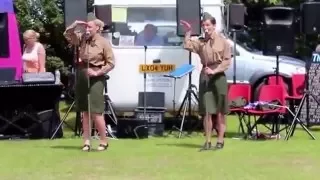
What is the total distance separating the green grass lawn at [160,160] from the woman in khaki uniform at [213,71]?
1.52 ft

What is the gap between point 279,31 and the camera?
14125 millimetres

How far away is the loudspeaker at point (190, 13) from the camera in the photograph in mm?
14062

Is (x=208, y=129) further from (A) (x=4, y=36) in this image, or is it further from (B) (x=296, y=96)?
(A) (x=4, y=36)

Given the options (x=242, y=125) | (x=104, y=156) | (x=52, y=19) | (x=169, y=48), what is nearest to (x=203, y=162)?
(x=104, y=156)

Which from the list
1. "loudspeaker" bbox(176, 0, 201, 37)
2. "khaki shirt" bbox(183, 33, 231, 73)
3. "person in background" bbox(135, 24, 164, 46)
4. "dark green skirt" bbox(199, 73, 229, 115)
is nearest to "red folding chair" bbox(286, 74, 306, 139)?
"loudspeaker" bbox(176, 0, 201, 37)

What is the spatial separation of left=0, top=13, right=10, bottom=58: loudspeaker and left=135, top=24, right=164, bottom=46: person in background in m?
2.42

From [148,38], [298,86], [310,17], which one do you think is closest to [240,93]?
[298,86]

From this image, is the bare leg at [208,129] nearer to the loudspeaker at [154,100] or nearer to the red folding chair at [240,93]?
the red folding chair at [240,93]

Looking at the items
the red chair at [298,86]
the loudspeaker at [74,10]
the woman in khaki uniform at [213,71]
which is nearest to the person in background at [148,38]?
the loudspeaker at [74,10]

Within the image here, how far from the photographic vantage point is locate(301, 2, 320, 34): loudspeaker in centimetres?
1423

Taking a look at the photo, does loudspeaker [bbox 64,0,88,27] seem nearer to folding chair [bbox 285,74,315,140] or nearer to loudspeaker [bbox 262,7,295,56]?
loudspeaker [bbox 262,7,295,56]

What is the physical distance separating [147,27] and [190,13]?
1.10 m

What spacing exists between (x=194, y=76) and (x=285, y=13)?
1.90 m

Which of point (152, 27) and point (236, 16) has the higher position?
point (236, 16)
